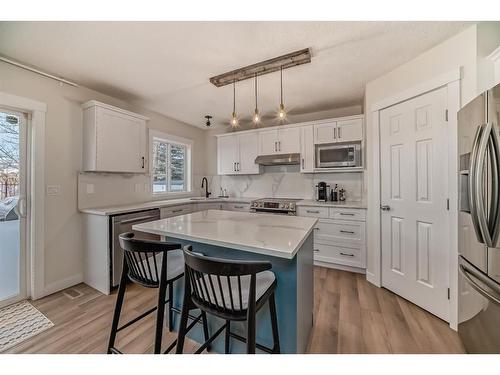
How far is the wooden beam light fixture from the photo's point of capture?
2014mm

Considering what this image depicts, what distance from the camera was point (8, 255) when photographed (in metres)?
2.19

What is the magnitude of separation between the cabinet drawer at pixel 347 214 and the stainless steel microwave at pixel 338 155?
69 cm

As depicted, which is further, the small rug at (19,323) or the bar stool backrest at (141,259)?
the small rug at (19,323)

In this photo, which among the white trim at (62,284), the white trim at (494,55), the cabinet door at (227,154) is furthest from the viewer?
the cabinet door at (227,154)

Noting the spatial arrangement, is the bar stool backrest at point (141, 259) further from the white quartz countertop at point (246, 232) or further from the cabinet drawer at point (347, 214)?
the cabinet drawer at point (347, 214)

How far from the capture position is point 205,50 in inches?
76.4

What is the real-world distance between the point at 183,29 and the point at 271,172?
9.32 ft

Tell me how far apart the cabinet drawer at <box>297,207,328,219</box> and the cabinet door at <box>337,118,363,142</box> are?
1.09 metres

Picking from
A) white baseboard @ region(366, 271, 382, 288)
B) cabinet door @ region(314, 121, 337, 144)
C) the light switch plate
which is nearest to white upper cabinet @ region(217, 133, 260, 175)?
cabinet door @ region(314, 121, 337, 144)

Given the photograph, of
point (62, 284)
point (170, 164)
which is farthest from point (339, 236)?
point (62, 284)

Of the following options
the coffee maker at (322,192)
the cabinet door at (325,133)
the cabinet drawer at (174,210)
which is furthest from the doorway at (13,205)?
the coffee maker at (322,192)

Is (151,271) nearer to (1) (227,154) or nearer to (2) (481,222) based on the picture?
(2) (481,222)

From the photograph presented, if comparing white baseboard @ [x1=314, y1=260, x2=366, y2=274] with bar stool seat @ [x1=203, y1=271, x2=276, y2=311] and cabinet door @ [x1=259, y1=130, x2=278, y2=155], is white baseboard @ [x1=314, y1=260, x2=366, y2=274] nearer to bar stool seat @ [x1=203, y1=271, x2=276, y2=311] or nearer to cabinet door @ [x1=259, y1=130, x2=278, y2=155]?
cabinet door @ [x1=259, y1=130, x2=278, y2=155]

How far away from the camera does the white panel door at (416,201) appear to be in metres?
1.92
